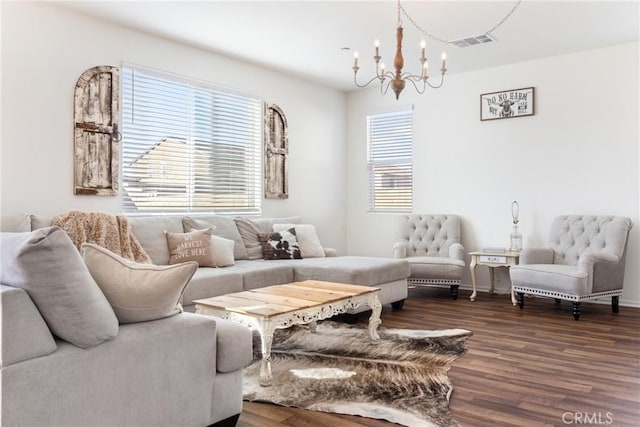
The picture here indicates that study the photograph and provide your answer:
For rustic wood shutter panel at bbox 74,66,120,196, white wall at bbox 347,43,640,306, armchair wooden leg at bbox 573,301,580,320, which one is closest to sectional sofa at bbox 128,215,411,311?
rustic wood shutter panel at bbox 74,66,120,196

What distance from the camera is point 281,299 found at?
3168 millimetres

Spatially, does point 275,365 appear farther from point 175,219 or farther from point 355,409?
point 175,219

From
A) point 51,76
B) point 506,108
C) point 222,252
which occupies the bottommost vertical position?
point 222,252

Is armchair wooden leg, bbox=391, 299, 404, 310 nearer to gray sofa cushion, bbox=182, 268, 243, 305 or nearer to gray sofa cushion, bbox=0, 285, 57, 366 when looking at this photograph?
gray sofa cushion, bbox=182, 268, 243, 305

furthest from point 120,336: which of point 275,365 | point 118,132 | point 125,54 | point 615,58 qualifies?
point 615,58

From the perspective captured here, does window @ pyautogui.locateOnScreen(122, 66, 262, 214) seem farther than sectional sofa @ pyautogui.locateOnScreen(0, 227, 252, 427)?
Yes

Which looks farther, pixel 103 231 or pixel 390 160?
pixel 390 160

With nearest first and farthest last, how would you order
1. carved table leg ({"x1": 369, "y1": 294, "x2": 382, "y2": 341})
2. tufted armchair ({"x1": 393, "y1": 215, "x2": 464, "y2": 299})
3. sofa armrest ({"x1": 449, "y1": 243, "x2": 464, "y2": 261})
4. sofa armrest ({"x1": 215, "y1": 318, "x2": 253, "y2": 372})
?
sofa armrest ({"x1": 215, "y1": 318, "x2": 253, "y2": 372}), carved table leg ({"x1": 369, "y1": 294, "x2": 382, "y2": 341}), tufted armchair ({"x1": 393, "y1": 215, "x2": 464, "y2": 299}), sofa armrest ({"x1": 449, "y1": 243, "x2": 464, "y2": 261})

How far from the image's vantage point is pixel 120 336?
1.83 metres

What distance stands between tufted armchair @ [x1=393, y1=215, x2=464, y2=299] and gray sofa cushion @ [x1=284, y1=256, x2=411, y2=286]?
0.59 metres

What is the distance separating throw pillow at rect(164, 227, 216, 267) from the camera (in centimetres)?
421

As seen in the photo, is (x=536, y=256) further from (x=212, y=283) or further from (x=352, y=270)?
(x=212, y=283)

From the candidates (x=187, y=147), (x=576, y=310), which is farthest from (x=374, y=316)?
(x=187, y=147)

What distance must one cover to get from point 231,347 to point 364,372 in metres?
1.09
